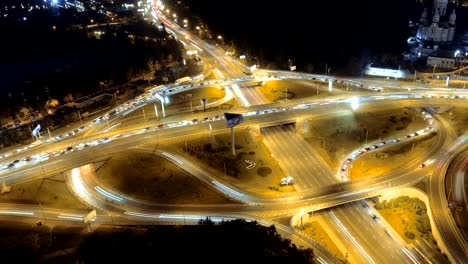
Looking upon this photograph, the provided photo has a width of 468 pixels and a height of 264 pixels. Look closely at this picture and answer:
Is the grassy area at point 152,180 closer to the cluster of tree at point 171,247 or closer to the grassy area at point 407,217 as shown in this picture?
the cluster of tree at point 171,247

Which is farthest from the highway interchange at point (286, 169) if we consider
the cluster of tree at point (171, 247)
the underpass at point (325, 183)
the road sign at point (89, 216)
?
the cluster of tree at point (171, 247)

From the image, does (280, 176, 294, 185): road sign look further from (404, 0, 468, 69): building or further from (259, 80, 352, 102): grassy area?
(404, 0, 468, 69): building

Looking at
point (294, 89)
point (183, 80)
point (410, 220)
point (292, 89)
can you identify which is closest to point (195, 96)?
point (183, 80)

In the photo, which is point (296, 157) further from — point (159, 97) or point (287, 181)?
point (159, 97)

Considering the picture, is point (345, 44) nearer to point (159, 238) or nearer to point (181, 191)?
point (181, 191)

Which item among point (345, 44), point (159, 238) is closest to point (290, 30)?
point (345, 44)

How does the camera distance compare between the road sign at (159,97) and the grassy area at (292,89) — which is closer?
the road sign at (159,97)

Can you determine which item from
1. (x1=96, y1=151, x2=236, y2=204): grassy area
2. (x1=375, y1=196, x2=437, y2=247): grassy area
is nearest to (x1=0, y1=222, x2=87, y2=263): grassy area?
(x1=96, y1=151, x2=236, y2=204): grassy area
